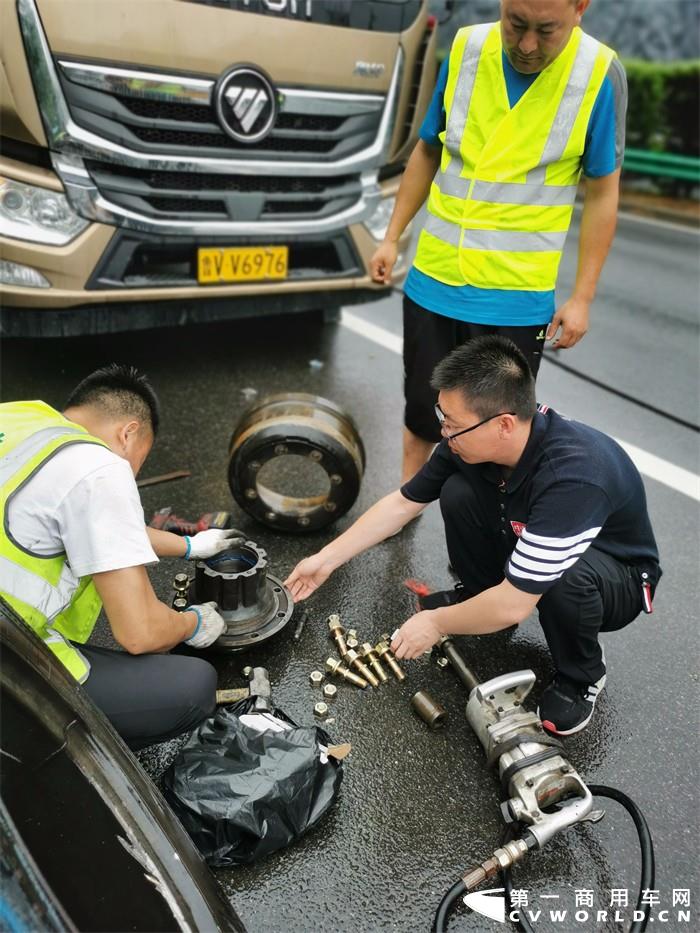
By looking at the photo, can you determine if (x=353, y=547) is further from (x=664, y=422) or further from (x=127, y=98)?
(x=664, y=422)

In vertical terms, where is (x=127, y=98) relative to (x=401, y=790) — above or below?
above

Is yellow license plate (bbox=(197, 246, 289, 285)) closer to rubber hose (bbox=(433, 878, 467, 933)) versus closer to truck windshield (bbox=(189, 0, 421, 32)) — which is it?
truck windshield (bbox=(189, 0, 421, 32))

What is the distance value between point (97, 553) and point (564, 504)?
131 cm

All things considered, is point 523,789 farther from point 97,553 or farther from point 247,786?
point 97,553

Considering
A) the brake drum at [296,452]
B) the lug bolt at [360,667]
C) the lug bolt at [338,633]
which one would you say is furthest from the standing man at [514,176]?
the lug bolt at [360,667]

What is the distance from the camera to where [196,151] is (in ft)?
12.8

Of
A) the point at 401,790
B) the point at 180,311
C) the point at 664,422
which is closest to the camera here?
the point at 401,790

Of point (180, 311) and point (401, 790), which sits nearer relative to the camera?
point (401, 790)

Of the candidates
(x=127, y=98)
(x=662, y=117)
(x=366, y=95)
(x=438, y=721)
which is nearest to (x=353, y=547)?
(x=438, y=721)

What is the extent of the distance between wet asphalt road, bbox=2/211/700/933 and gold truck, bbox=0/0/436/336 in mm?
720

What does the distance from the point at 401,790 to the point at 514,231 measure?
1.95 metres

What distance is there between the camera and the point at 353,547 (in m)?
2.82

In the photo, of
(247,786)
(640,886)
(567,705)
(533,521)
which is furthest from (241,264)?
(640,886)

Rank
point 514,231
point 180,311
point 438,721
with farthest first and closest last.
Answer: point 180,311
point 514,231
point 438,721
